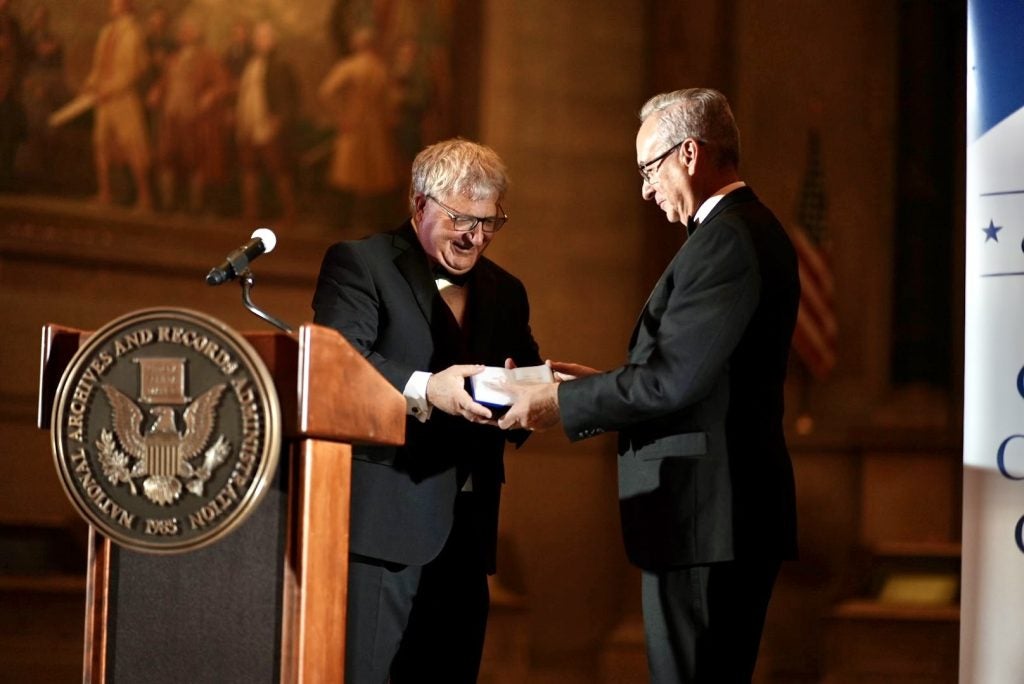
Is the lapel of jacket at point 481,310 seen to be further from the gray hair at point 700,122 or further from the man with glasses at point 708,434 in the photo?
the gray hair at point 700,122

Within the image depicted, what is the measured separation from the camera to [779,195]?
7203 mm

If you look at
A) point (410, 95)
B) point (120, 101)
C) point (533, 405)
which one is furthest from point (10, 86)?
point (533, 405)

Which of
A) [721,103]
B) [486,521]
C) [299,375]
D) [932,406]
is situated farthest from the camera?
[932,406]

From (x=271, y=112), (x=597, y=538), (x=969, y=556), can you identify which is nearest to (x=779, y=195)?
(x=597, y=538)

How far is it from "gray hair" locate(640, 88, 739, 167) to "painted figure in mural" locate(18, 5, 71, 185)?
4568 millimetres

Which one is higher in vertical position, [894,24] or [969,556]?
[894,24]

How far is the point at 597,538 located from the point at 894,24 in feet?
10.7

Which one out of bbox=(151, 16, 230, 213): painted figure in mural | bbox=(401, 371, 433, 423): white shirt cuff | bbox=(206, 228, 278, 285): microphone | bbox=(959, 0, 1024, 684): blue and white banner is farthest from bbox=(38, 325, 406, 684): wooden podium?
bbox=(151, 16, 230, 213): painted figure in mural

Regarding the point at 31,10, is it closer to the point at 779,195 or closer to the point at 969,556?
the point at 779,195

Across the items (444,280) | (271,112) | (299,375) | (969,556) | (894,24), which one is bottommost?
(969,556)

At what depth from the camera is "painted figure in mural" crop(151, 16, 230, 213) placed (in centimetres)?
710

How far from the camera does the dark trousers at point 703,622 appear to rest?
9.12 ft

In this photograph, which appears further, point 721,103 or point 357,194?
point 357,194

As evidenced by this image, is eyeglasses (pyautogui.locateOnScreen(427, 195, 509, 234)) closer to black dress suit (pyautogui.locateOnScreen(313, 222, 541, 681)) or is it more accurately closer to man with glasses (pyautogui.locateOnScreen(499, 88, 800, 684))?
black dress suit (pyautogui.locateOnScreen(313, 222, 541, 681))
